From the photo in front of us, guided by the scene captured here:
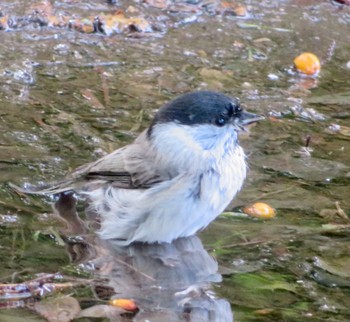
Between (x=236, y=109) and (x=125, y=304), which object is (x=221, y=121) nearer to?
(x=236, y=109)

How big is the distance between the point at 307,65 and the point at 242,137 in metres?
1.53

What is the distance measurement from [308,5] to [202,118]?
14.8 ft

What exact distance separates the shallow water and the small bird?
0.16 m

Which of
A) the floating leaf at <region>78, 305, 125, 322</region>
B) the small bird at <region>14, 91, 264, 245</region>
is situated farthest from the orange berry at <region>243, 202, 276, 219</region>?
the floating leaf at <region>78, 305, 125, 322</region>

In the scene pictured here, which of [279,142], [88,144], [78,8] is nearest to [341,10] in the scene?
[78,8]

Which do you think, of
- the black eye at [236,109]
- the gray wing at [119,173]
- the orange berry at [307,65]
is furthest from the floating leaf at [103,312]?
the orange berry at [307,65]

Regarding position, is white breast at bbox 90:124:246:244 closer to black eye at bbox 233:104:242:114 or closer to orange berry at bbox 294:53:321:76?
black eye at bbox 233:104:242:114

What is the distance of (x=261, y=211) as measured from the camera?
5512 mm

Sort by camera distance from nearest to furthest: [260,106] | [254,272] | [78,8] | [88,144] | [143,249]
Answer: [254,272] → [143,249] → [88,144] → [260,106] → [78,8]

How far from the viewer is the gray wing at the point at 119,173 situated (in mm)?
5316

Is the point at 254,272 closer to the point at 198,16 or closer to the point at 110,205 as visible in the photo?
the point at 110,205

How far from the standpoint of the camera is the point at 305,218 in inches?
217

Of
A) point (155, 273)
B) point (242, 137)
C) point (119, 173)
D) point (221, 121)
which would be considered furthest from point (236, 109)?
point (242, 137)

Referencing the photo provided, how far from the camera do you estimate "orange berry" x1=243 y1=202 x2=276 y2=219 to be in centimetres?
550
